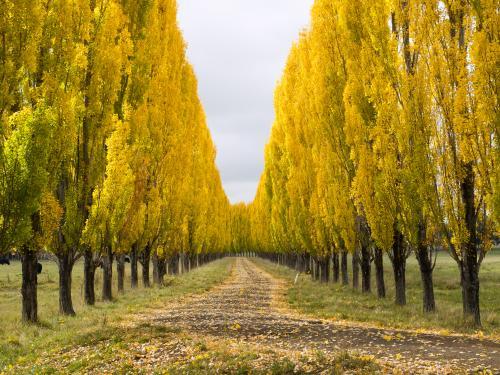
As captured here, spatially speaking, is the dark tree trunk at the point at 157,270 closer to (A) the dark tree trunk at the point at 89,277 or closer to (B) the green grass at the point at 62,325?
(B) the green grass at the point at 62,325

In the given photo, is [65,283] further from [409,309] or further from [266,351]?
[409,309]

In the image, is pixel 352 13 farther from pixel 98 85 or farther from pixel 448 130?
pixel 98 85

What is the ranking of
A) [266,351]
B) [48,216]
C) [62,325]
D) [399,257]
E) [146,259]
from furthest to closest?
1. [146,259]
2. [399,257]
3. [48,216]
4. [62,325]
5. [266,351]

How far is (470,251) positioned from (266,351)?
638cm

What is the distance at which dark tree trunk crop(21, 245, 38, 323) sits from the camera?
1229 cm

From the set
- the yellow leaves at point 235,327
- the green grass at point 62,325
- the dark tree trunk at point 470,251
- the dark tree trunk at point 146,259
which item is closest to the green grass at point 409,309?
the dark tree trunk at point 470,251

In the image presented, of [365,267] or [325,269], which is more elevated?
[365,267]

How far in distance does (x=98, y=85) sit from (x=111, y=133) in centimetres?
195

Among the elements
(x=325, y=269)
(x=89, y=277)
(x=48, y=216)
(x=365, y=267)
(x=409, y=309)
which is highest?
(x=48, y=216)

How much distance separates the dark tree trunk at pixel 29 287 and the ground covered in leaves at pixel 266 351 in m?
3.36

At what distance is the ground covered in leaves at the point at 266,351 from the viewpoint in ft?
22.9

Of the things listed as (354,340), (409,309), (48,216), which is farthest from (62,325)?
(409,309)

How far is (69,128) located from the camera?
12109 mm

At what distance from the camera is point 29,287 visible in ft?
40.8
